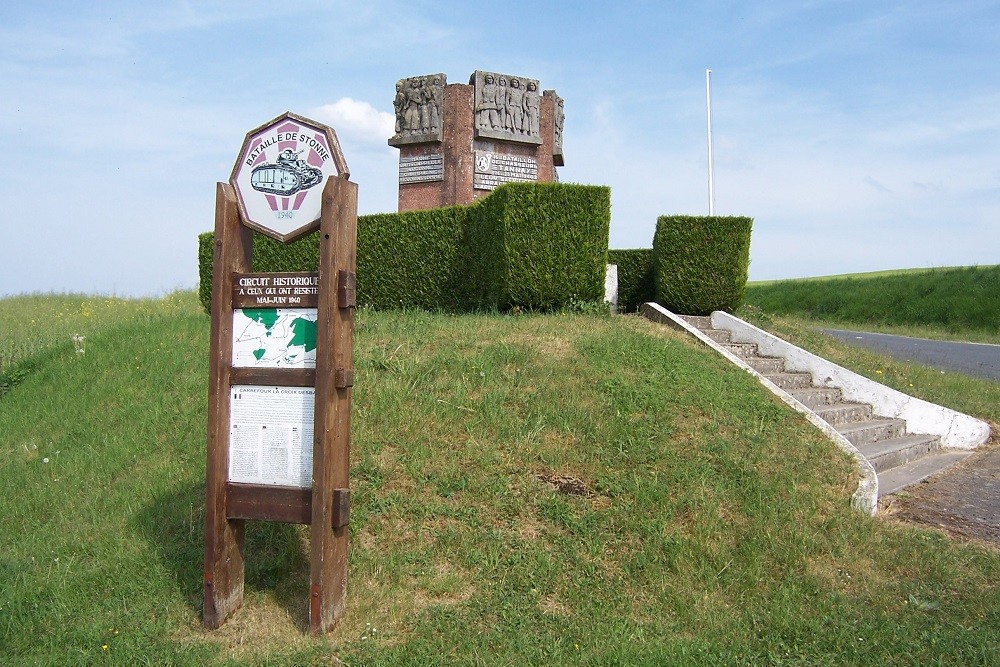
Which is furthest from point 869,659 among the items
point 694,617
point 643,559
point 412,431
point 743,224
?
point 743,224

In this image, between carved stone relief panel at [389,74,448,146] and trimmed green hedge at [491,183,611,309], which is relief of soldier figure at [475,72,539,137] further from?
trimmed green hedge at [491,183,611,309]

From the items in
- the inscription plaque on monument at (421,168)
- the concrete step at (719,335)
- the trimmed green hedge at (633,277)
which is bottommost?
the concrete step at (719,335)

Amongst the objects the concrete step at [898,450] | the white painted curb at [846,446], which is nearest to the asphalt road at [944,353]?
the concrete step at [898,450]

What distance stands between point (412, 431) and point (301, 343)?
1823 millimetres

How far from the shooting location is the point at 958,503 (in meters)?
6.61

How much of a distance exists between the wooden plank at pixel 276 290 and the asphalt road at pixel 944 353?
1206 cm

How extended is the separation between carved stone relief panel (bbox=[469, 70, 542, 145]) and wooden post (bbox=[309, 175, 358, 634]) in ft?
31.6

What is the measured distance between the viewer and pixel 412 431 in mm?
5980

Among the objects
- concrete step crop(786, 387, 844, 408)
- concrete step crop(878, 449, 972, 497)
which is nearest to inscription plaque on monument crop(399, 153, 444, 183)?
concrete step crop(786, 387, 844, 408)

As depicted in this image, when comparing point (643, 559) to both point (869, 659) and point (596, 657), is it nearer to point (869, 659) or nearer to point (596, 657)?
point (596, 657)

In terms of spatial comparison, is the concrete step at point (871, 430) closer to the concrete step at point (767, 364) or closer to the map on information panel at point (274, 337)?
the concrete step at point (767, 364)

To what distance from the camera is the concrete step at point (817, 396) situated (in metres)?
8.48

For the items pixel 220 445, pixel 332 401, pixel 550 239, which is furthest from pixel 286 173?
pixel 550 239

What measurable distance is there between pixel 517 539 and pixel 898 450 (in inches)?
195
